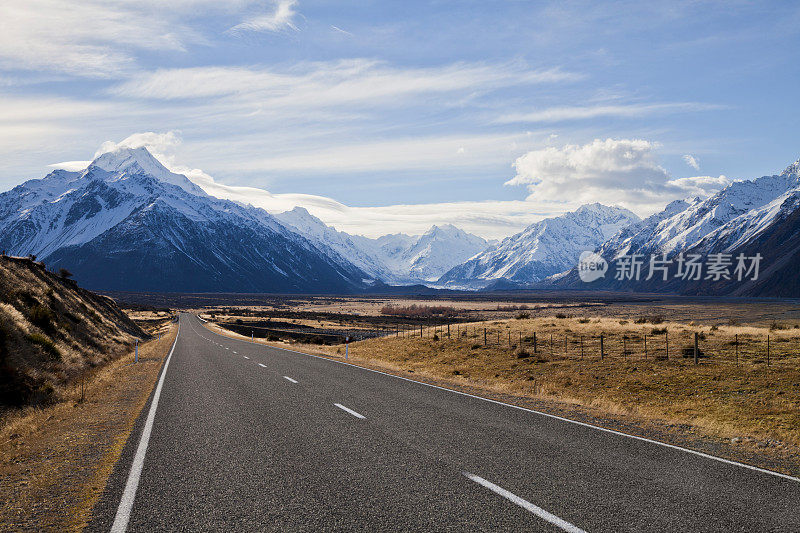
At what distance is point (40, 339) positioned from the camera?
19719mm

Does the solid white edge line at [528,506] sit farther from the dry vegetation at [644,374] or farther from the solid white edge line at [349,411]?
the dry vegetation at [644,374]

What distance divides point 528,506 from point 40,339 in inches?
777

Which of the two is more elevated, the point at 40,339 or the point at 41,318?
the point at 41,318

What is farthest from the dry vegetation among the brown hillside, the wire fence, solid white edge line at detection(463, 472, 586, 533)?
the brown hillside

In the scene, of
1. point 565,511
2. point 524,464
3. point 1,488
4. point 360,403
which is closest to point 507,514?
point 565,511

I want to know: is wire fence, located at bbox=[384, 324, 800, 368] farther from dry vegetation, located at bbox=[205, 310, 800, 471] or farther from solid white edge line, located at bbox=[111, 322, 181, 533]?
solid white edge line, located at bbox=[111, 322, 181, 533]

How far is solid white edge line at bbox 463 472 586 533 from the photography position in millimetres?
5738

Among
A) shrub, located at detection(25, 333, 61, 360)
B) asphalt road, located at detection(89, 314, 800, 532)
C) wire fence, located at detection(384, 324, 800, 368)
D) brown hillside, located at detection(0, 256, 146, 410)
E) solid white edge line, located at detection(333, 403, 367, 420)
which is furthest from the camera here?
wire fence, located at detection(384, 324, 800, 368)

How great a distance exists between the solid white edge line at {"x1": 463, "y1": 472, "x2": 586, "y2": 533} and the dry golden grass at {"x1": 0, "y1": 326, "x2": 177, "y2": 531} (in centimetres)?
476

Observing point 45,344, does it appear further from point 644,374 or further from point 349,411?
point 644,374

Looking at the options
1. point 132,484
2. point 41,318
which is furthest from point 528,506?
point 41,318

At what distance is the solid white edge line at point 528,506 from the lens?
574cm

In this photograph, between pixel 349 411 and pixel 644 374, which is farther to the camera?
pixel 644 374

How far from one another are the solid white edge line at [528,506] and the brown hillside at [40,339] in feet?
40.0
